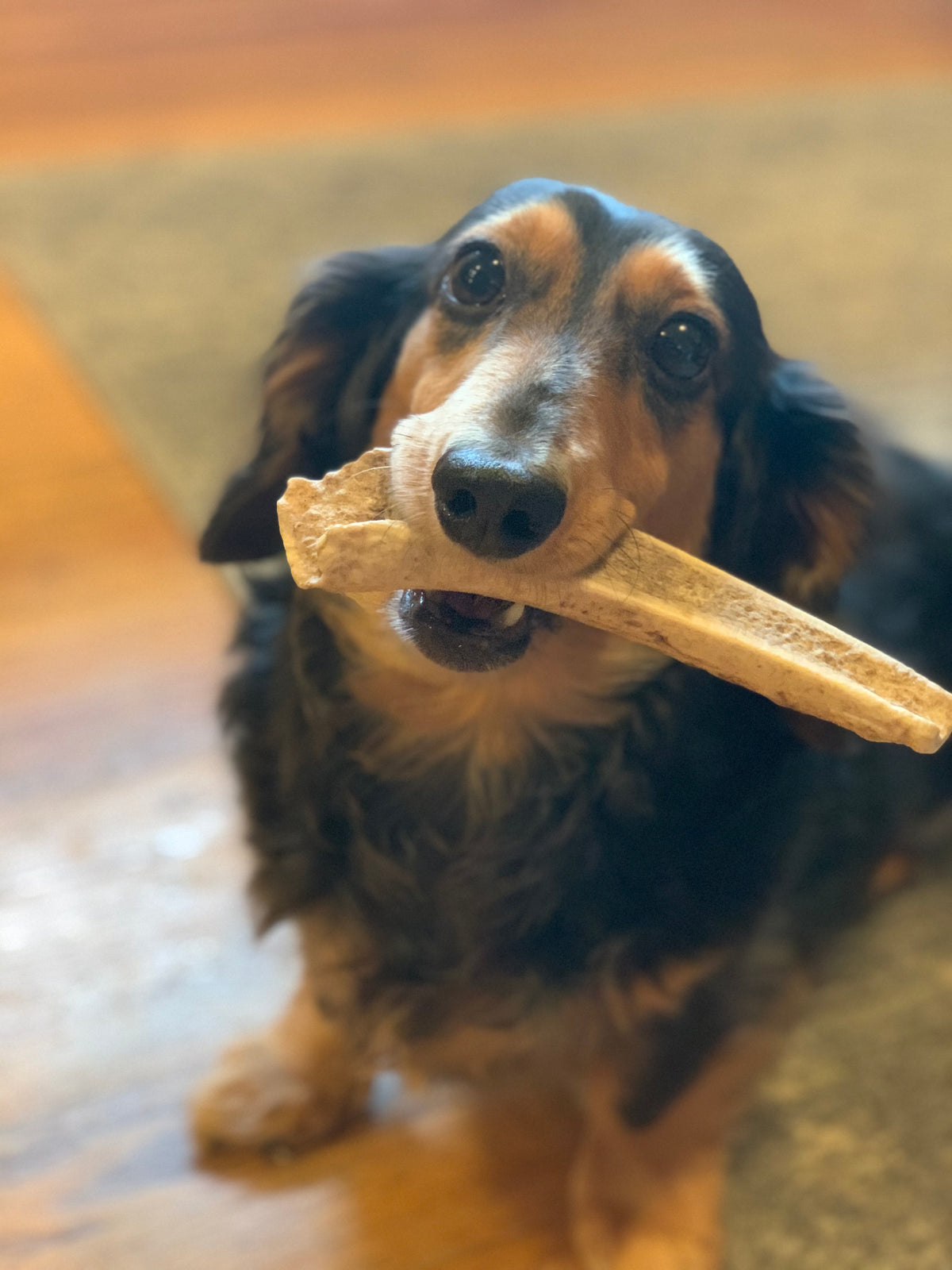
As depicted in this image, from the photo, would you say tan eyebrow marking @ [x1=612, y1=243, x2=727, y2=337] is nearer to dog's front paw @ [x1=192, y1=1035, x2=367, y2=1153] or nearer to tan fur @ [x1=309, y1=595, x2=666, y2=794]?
tan fur @ [x1=309, y1=595, x2=666, y2=794]

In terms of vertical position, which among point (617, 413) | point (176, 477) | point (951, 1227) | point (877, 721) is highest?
point (617, 413)

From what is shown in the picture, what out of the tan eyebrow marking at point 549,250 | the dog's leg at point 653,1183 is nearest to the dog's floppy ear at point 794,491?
the tan eyebrow marking at point 549,250

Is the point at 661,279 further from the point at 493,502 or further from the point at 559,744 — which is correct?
the point at 559,744

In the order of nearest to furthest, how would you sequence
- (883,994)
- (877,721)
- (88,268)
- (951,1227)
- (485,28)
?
(877,721), (951,1227), (883,994), (88,268), (485,28)

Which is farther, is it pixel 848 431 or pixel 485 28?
pixel 485 28

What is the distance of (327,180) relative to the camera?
3543 mm

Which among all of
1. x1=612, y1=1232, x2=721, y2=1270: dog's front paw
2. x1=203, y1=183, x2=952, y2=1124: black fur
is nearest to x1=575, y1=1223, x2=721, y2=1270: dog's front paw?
x1=612, y1=1232, x2=721, y2=1270: dog's front paw

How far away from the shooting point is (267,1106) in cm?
156

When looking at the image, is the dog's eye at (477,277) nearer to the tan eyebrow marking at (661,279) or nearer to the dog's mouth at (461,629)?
the tan eyebrow marking at (661,279)

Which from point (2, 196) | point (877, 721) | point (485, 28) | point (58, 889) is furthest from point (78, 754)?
point (485, 28)

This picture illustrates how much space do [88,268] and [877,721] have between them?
2.72 metres

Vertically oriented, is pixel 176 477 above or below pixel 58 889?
above

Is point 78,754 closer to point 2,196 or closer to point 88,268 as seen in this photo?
point 88,268

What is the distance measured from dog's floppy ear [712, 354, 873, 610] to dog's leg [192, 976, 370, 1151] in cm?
79
